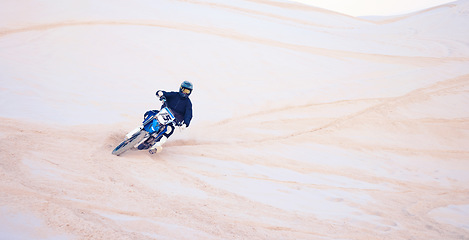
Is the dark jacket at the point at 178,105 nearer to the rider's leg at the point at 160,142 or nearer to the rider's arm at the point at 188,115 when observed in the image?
the rider's arm at the point at 188,115

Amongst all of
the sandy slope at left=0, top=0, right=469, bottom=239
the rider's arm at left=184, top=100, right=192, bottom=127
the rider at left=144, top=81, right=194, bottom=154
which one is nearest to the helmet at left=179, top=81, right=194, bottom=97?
the rider at left=144, top=81, right=194, bottom=154

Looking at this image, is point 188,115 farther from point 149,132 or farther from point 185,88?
point 149,132

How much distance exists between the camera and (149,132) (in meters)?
6.90

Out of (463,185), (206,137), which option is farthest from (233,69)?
(463,185)

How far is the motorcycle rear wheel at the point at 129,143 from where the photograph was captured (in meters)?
6.69

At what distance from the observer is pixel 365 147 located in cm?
993

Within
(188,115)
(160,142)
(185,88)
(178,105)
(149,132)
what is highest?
(185,88)

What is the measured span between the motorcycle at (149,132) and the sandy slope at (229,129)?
267mm

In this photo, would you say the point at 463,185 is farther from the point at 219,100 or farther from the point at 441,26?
the point at 441,26

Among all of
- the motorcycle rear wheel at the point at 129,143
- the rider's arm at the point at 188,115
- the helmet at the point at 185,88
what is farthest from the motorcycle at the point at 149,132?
the helmet at the point at 185,88

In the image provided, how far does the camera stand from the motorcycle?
6.76m

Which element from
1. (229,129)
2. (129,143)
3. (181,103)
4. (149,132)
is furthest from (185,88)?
(229,129)

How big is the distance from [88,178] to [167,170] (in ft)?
4.87

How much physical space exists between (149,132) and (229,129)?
3764mm
